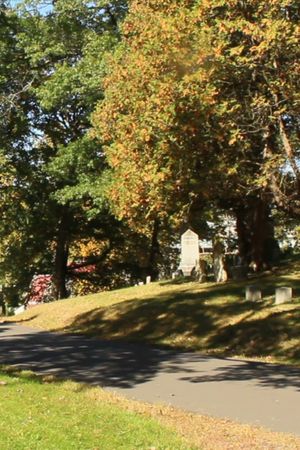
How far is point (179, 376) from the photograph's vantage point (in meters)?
10.2

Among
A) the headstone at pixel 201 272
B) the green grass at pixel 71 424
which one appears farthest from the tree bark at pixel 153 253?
the green grass at pixel 71 424

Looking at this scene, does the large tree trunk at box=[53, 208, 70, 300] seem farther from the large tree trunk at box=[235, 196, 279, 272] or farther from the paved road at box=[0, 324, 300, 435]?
the paved road at box=[0, 324, 300, 435]

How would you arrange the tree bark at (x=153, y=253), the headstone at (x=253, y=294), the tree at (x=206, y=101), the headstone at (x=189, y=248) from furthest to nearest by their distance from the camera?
the tree bark at (x=153, y=253), the headstone at (x=189, y=248), the headstone at (x=253, y=294), the tree at (x=206, y=101)

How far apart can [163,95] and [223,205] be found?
Result: 11636 millimetres

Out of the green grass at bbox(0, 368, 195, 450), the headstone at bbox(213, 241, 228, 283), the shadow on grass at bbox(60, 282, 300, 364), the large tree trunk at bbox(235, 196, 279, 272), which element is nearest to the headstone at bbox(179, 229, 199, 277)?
the headstone at bbox(213, 241, 228, 283)

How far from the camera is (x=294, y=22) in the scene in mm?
10586

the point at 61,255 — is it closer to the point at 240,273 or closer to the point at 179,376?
the point at 240,273

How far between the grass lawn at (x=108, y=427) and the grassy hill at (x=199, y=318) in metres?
5.21

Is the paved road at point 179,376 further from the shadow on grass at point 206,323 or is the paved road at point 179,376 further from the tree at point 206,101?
the tree at point 206,101

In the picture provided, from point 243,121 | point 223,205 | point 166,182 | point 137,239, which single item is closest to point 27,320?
point 223,205

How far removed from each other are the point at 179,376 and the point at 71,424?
13.0ft

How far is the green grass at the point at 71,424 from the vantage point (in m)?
5.75

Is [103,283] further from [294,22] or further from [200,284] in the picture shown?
[294,22]

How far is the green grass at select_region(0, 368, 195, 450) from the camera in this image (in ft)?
18.9
